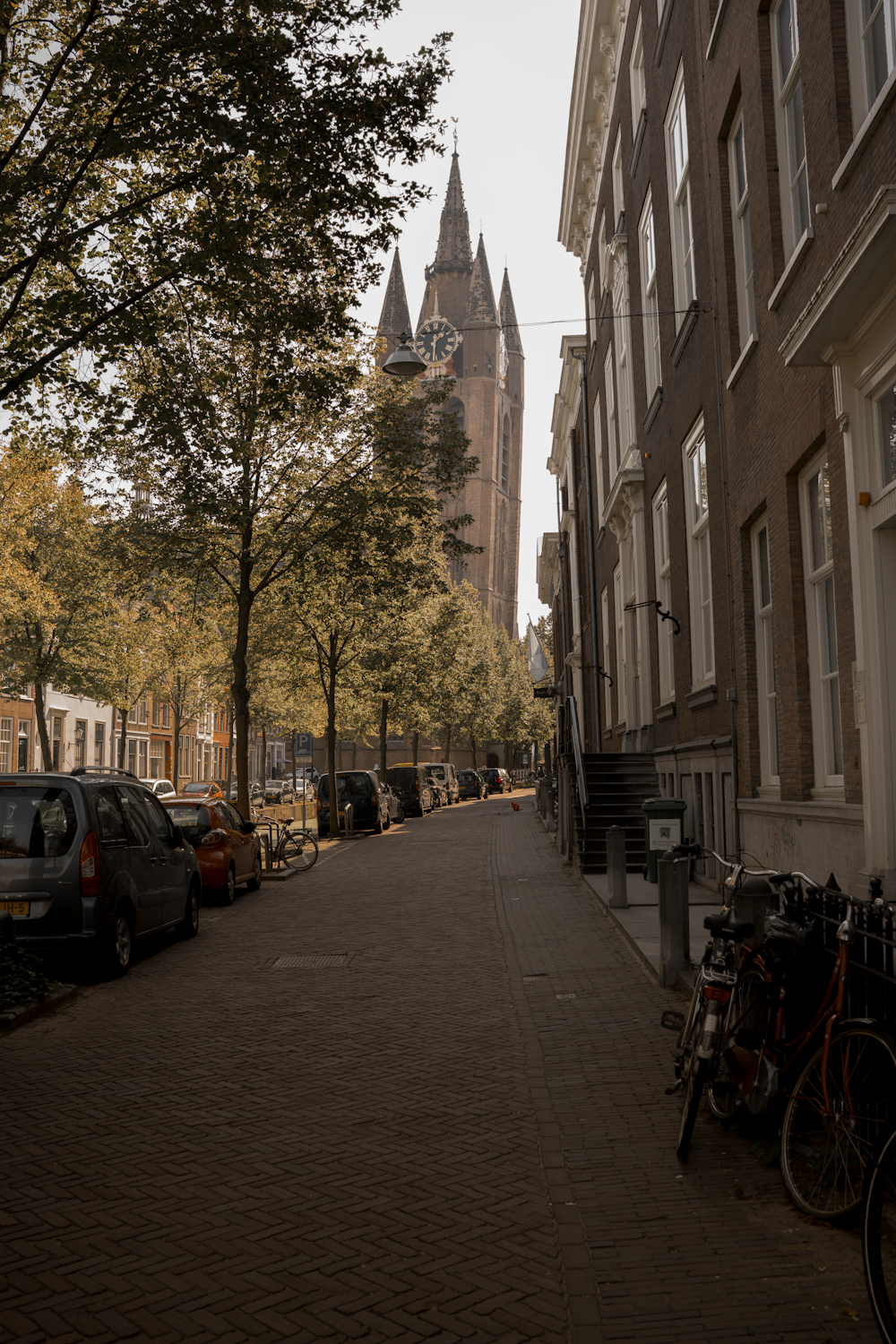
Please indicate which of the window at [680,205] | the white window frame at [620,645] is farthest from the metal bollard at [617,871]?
the white window frame at [620,645]

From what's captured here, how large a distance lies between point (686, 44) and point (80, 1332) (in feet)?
49.8

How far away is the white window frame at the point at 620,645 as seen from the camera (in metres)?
23.6


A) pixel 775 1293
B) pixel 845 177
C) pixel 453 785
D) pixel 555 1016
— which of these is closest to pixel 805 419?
pixel 845 177

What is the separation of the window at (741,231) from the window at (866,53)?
380cm

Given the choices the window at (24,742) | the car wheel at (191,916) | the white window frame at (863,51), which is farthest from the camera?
the window at (24,742)

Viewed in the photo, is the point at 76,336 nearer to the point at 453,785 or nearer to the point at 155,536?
the point at 155,536

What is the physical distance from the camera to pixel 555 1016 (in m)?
7.90

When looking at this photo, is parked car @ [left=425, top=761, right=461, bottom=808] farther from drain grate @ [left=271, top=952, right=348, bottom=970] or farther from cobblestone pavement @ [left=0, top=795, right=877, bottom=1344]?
cobblestone pavement @ [left=0, top=795, right=877, bottom=1344]

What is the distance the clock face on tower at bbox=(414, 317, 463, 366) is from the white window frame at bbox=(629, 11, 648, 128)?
329 ft

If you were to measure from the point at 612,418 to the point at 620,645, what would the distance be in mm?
4944

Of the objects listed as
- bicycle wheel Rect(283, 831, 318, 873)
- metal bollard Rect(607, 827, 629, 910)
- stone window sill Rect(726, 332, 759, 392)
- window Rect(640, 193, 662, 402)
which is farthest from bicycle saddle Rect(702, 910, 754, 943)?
bicycle wheel Rect(283, 831, 318, 873)

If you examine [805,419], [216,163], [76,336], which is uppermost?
[216,163]

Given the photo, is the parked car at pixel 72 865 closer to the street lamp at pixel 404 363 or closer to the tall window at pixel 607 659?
the street lamp at pixel 404 363

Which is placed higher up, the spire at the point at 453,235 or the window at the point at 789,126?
the spire at the point at 453,235
